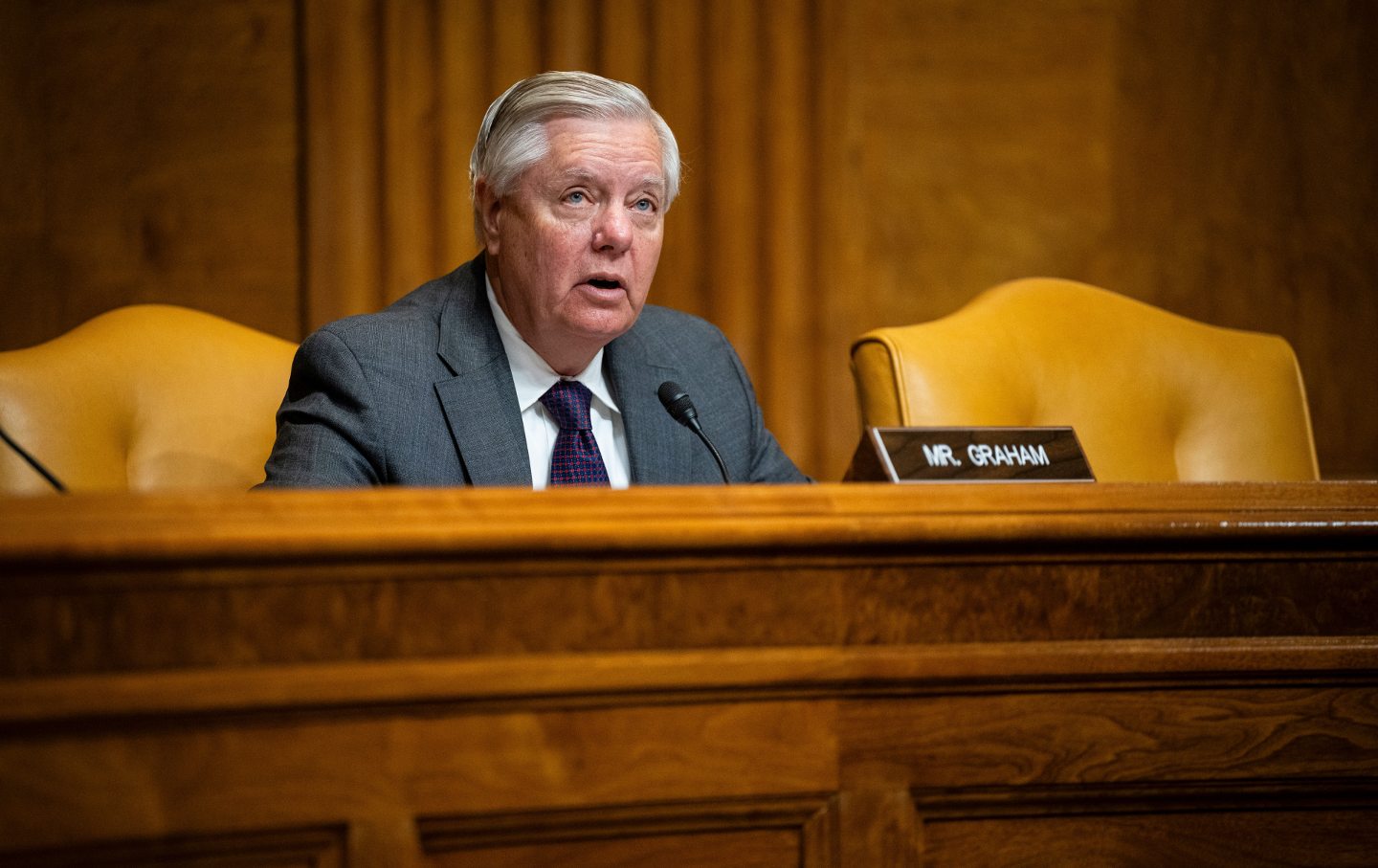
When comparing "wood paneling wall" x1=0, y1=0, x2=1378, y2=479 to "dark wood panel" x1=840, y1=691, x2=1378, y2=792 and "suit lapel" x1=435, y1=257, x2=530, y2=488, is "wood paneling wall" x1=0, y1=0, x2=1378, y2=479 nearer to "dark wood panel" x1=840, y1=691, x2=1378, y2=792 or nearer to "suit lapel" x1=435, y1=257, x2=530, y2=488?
"suit lapel" x1=435, y1=257, x2=530, y2=488

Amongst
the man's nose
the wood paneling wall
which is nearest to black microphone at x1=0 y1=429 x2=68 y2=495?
the man's nose

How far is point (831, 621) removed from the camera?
3.00 ft

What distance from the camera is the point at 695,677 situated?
879mm

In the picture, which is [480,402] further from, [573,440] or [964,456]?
[964,456]

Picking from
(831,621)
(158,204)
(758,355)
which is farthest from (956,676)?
(158,204)

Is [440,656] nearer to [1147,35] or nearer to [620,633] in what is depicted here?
[620,633]

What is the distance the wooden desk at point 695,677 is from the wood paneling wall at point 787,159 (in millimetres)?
1746

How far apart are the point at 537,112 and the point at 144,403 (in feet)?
2.41

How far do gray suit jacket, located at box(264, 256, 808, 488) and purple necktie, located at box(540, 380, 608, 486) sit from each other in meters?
0.06

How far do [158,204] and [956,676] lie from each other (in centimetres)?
227

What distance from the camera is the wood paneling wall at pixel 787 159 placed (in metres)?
2.58

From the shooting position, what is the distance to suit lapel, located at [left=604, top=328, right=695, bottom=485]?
1761mm

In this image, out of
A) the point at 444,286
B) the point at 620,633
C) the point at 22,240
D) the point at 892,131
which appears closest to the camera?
the point at 620,633

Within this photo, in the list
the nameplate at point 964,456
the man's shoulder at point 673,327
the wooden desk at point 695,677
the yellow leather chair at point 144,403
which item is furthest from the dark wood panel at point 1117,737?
the yellow leather chair at point 144,403
